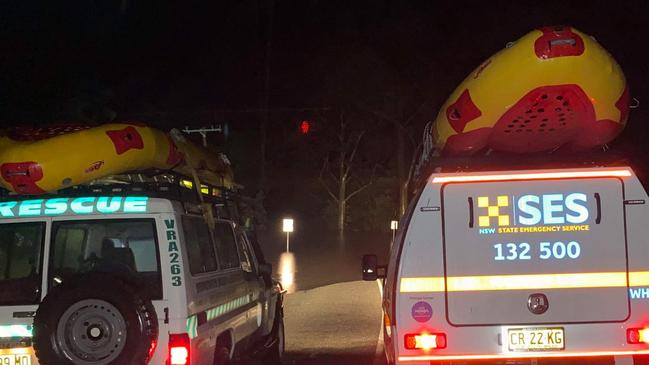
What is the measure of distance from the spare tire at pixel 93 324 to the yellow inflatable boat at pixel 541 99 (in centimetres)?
258

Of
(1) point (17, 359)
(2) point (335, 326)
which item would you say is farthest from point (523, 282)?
(2) point (335, 326)

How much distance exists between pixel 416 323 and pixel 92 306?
87.6 inches

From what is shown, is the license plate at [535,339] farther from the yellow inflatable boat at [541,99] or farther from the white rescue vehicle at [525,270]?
the yellow inflatable boat at [541,99]

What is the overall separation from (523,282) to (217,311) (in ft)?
7.69

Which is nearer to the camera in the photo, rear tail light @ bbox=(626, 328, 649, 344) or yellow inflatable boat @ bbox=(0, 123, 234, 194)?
yellow inflatable boat @ bbox=(0, 123, 234, 194)

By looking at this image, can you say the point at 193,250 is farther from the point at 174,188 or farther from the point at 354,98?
the point at 354,98

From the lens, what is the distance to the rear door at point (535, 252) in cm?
588

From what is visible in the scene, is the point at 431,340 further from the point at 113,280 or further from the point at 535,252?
the point at 113,280

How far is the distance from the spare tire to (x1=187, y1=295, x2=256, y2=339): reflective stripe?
34 cm

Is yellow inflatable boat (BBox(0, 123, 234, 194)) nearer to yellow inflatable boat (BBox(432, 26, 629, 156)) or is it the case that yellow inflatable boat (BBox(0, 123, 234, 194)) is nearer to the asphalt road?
yellow inflatable boat (BBox(432, 26, 629, 156))

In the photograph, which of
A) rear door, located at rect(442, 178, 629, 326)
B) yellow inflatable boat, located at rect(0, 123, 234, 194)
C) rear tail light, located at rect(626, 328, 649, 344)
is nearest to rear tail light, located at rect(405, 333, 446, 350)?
rear door, located at rect(442, 178, 629, 326)

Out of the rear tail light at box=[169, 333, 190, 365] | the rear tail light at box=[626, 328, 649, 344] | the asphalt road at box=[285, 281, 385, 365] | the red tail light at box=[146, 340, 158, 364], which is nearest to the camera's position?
the red tail light at box=[146, 340, 158, 364]

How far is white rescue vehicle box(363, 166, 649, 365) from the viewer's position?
5.85 meters

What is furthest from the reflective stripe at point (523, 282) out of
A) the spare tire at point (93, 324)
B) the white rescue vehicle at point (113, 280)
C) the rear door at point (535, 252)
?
the spare tire at point (93, 324)
